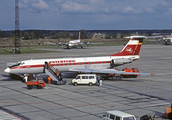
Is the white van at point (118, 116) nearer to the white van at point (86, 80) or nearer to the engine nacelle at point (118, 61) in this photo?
the white van at point (86, 80)

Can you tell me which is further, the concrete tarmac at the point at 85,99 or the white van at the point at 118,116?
the concrete tarmac at the point at 85,99

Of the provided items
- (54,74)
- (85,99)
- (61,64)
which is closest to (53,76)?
(54,74)

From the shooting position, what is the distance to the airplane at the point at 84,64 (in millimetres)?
42531

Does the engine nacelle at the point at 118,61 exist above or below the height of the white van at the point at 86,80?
above

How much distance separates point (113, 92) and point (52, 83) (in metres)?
9.86

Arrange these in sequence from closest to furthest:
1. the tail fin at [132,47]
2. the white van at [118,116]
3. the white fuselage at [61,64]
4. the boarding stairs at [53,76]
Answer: the white van at [118,116] < the boarding stairs at [53,76] < the white fuselage at [61,64] < the tail fin at [132,47]

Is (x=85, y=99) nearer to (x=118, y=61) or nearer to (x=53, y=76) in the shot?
(x=53, y=76)

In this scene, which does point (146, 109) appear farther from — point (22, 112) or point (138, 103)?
point (22, 112)

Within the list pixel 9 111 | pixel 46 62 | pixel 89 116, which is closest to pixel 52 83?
pixel 46 62

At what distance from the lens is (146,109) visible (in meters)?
27.1

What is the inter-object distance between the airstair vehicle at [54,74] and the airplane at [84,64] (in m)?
0.87

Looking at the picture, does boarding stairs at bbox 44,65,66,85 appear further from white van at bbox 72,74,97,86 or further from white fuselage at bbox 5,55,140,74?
white van at bbox 72,74,97,86

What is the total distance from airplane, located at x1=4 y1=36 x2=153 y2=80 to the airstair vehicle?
870 mm

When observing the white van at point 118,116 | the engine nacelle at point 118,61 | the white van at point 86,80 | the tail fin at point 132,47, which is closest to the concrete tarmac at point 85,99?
the white van at point 86,80
